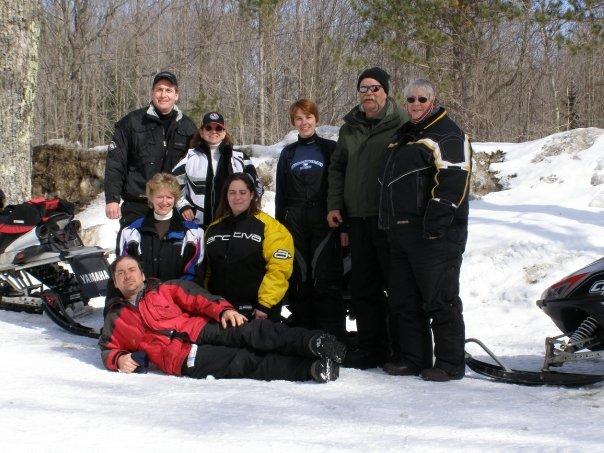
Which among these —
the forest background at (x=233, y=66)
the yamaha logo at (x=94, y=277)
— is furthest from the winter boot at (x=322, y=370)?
the forest background at (x=233, y=66)

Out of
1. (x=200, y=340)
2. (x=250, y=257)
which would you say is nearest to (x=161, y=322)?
(x=200, y=340)

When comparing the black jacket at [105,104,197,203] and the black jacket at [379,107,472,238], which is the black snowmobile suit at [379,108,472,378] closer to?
the black jacket at [379,107,472,238]

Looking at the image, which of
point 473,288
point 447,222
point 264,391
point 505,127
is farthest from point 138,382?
point 505,127

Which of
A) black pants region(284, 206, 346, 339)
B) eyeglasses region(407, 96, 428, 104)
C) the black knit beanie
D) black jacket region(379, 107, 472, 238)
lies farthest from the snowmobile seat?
eyeglasses region(407, 96, 428, 104)

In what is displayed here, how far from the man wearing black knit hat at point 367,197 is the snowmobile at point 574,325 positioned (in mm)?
749

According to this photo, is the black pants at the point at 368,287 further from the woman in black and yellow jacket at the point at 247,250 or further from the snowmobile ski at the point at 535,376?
the snowmobile ski at the point at 535,376

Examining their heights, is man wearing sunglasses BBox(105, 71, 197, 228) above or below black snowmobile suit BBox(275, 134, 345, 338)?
above

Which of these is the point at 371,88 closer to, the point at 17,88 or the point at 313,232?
the point at 313,232

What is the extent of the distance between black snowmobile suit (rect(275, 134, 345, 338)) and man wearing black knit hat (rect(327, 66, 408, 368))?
197 mm

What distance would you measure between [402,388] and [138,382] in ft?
4.26

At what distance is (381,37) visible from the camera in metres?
13.8

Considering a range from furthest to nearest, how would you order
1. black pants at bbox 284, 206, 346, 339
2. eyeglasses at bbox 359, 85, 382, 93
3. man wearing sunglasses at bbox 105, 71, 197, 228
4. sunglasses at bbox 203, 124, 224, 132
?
man wearing sunglasses at bbox 105, 71, 197, 228 < sunglasses at bbox 203, 124, 224, 132 < black pants at bbox 284, 206, 346, 339 < eyeglasses at bbox 359, 85, 382, 93

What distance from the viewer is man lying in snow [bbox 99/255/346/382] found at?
372 cm

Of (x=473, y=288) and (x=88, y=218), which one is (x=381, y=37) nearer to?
(x=88, y=218)
